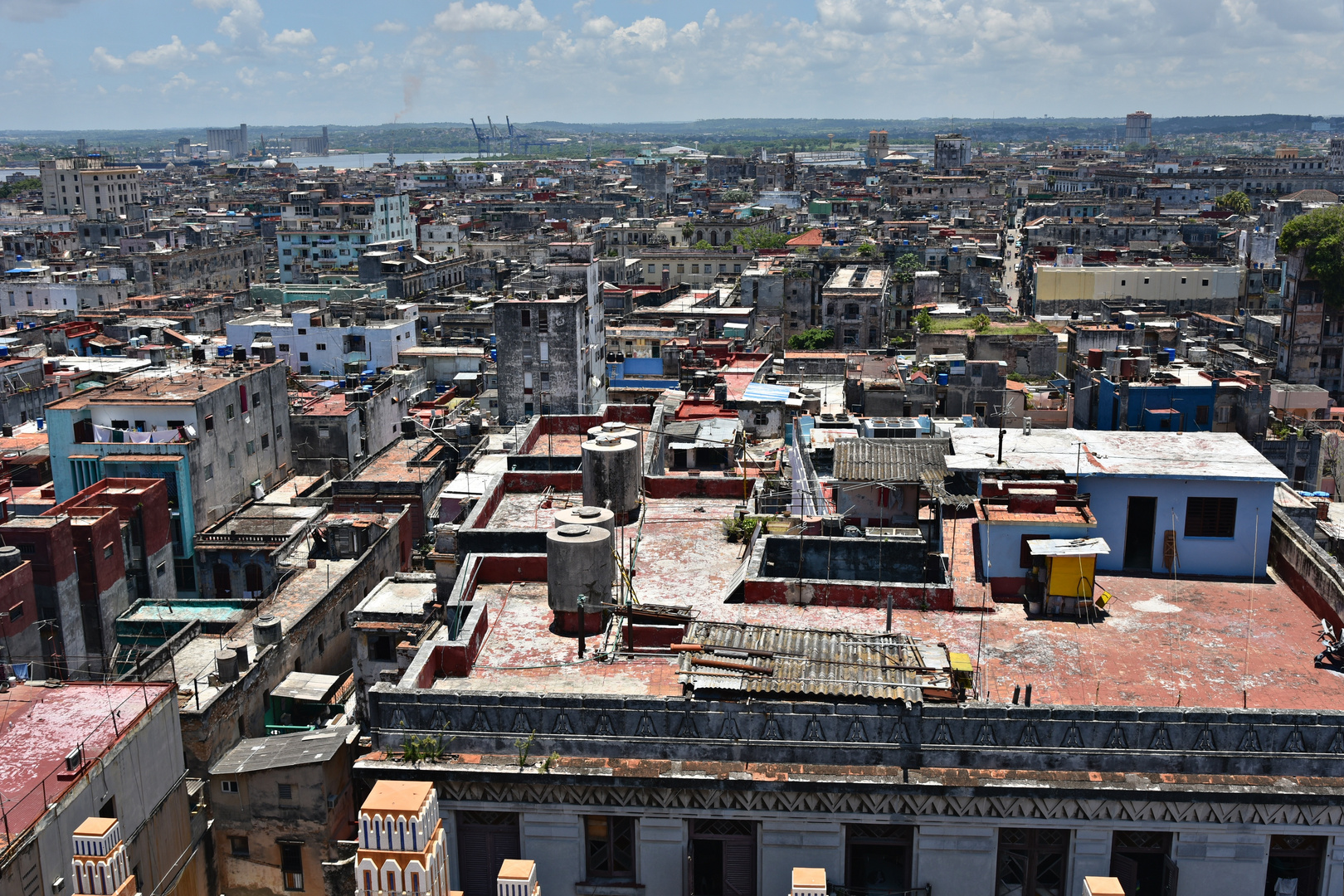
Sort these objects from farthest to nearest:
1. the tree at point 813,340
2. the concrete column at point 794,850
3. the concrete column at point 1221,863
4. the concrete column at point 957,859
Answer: the tree at point 813,340, the concrete column at point 794,850, the concrete column at point 957,859, the concrete column at point 1221,863

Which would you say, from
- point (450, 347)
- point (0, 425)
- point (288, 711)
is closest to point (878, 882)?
point (288, 711)

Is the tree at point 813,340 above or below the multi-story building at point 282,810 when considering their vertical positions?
above

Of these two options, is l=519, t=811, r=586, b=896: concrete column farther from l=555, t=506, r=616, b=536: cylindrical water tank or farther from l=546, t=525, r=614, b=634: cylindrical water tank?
l=555, t=506, r=616, b=536: cylindrical water tank

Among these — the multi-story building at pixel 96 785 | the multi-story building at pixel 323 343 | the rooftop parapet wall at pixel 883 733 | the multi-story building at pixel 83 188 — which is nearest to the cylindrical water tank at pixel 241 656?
the multi-story building at pixel 96 785

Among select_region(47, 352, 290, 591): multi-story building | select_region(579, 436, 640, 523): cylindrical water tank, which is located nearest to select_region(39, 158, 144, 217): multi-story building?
select_region(47, 352, 290, 591): multi-story building

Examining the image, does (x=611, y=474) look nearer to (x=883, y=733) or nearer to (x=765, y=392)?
(x=883, y=733)

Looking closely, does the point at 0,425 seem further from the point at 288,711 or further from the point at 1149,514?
the point at 1149,514

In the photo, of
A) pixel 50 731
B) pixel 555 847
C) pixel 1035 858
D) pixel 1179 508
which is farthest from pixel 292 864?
pixel 1179 508

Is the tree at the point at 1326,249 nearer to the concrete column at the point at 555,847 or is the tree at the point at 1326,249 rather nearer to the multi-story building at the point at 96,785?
the concrete column at the point at 555,847
